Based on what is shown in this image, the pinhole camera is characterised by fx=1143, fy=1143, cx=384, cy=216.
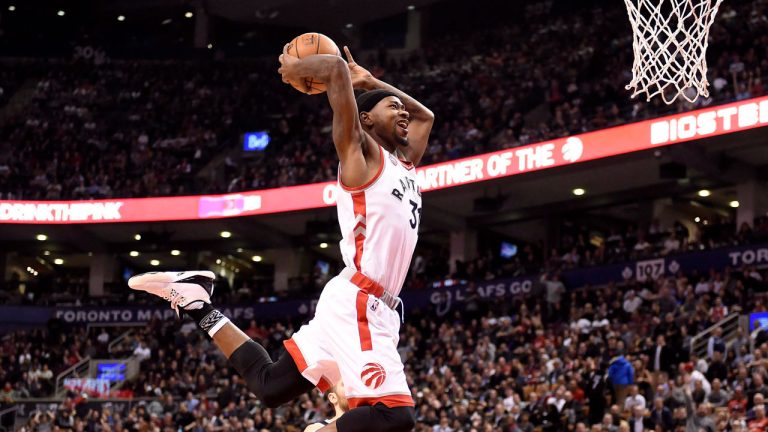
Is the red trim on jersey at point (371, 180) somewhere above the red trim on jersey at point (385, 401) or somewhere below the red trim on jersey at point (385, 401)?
above

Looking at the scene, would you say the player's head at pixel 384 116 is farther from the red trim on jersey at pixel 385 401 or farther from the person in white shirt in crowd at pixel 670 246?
the person in white shirt in crowd at pixel 670 246

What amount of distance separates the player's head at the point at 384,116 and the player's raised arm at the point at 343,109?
0.39m

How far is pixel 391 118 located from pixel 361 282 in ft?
3.33

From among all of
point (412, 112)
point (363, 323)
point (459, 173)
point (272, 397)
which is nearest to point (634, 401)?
point (412, 112)

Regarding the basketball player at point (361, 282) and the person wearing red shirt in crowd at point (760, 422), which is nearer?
the basketball player at point (361, 282)

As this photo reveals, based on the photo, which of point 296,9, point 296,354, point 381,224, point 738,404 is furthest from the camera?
point 296,9

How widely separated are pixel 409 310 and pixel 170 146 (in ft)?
39.4

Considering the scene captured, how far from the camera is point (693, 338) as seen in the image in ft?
62.5

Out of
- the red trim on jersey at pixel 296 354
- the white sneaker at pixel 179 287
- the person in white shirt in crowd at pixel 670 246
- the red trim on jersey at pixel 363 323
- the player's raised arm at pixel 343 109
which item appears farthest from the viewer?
the person in white shirt in crowd at pixel 670 246

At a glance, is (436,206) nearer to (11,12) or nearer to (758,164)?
(758,164)

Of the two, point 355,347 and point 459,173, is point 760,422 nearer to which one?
point 355,347

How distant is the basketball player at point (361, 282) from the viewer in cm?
632

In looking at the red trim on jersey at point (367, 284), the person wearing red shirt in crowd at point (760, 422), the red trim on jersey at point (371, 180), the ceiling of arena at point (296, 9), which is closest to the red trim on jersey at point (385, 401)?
the red trim on jersey at point (367, 284)

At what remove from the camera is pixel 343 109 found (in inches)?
246
